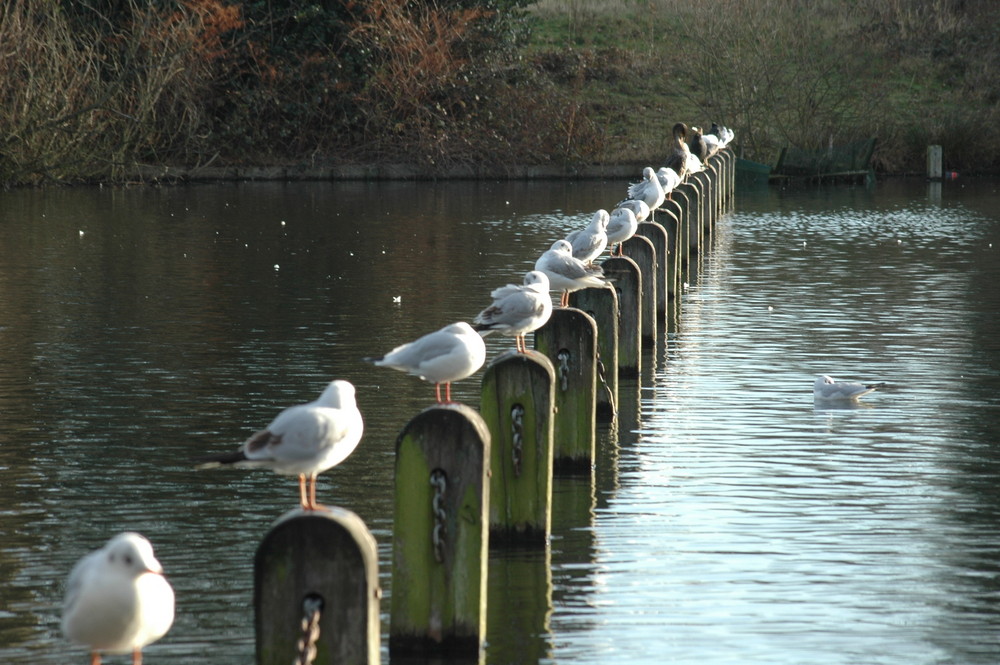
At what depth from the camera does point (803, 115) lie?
1455 inches

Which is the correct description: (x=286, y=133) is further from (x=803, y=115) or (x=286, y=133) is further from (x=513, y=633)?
(x=513, y=633)

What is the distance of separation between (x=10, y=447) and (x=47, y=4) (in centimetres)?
2385

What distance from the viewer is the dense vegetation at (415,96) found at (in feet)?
113

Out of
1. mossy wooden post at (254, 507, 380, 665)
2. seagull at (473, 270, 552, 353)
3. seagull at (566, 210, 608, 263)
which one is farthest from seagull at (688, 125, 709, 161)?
mossy wooden post at (254, 507, 380, 665)

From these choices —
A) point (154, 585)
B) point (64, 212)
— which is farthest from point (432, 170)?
point (154, 585)

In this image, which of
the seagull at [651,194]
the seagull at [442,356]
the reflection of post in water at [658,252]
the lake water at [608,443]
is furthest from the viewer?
the seagull at [651,194]

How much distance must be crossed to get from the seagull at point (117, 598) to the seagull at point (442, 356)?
2.50 meters

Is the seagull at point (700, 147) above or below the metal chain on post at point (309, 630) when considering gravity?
above

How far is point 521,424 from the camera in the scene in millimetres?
7285

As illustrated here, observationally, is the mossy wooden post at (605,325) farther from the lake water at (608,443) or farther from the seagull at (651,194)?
the seagull at (651,194)

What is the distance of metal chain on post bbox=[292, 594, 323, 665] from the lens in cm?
465

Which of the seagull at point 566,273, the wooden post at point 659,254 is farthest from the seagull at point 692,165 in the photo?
the seagull at point 566,273

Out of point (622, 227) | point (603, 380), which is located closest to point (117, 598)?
point (603, 380)

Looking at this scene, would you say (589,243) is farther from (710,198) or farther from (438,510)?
(710,198)
